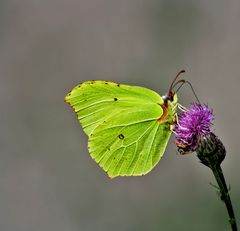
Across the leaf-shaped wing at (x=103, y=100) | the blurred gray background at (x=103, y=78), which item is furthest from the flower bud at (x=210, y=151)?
the blurred gray background at (x=103, y=78)

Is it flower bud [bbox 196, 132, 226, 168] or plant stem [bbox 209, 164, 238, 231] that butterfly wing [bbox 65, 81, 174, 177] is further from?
plant stem [bbox 209, 164, 238, 231]

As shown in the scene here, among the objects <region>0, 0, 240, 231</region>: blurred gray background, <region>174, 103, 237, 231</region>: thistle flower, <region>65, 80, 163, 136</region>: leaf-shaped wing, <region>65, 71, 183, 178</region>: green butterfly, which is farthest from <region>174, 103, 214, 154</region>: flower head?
<region>0, 0, 240, 231</region>: blurred gray background

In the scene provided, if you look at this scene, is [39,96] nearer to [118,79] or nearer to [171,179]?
[118,79]

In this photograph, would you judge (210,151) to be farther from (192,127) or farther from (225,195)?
(225,195)

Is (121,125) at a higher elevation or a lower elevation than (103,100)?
lower

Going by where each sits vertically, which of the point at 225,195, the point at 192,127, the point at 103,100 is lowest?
the point at 225,195

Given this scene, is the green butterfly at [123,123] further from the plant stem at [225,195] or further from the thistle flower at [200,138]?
the plant stem at [225,195]

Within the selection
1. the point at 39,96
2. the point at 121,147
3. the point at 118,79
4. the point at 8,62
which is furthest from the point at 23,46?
the point at 121,147

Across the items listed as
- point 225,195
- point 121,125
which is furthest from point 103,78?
point 225,195
